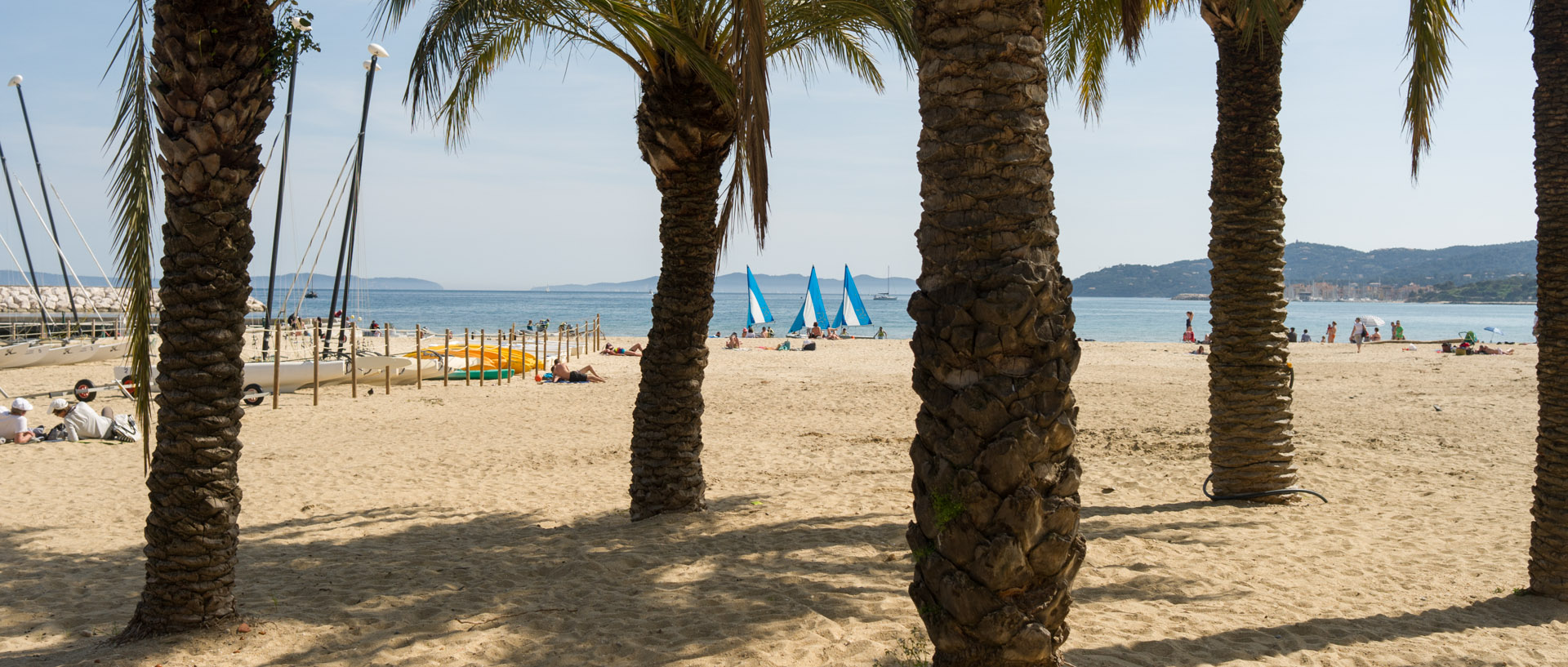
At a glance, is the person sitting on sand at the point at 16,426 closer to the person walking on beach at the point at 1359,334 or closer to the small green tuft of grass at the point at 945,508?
the small green tuft of grass at the point at 945,508

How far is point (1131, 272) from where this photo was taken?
199750mm

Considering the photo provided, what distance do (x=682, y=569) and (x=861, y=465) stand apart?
438 centimetres

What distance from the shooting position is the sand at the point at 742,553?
163 inches

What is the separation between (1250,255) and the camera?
6.79m

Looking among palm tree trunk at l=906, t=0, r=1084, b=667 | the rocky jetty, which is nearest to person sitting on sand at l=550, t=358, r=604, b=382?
palm tree trunk at l=906, t=0, r=1084, b=667

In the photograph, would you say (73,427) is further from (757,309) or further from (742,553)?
(757,309)

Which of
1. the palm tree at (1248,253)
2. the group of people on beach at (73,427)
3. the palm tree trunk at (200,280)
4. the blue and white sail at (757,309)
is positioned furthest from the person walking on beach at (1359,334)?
the palm tree trunk at (200,280)

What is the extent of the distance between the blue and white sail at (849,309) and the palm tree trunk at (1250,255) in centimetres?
3808

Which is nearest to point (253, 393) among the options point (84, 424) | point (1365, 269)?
point (84, 424)

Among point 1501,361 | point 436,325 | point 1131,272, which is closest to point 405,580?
point 1501,361

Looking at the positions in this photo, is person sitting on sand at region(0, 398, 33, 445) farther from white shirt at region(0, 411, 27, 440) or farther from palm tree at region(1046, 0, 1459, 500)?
palm tree at region(1046, 0, 1459, 500)

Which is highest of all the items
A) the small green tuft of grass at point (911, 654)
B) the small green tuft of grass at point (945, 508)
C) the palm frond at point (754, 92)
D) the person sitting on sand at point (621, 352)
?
the palm frond at point (754, 92)

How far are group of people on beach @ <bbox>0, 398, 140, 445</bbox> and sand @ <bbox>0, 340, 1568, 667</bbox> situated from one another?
1.30 ft

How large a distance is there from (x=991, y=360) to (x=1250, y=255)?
5211 mm
